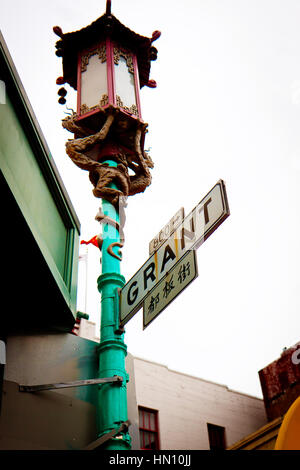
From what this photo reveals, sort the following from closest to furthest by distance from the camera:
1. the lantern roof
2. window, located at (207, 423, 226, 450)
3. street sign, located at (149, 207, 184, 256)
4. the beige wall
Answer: street sign, located at (149, 207, 184, 256) < the lantern roof < the beige wall < window, located at (207, 423, 226, 450)

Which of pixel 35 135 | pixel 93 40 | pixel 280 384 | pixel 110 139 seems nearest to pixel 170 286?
pixel 35 135

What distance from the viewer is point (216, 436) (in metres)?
23.2

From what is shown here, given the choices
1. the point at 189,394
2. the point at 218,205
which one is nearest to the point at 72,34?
the point at 218,205

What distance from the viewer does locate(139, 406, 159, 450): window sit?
2002 centimetres

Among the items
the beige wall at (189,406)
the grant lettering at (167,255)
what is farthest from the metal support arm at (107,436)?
the beige wall at (189,406)

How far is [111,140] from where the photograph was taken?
9477 mm

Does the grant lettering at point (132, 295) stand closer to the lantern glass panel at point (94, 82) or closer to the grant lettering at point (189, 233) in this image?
the grant lettering at point (189, 233)

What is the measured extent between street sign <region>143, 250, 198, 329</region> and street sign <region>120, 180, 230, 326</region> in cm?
8

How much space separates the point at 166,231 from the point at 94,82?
5099 mm

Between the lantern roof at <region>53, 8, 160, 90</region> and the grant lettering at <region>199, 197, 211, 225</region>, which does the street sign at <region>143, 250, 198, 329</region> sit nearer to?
the grant lettering at <region>199, 197, 211, 225</region>

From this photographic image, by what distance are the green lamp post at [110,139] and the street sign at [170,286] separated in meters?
1.02

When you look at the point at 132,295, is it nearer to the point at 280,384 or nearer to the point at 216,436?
the point at 216,436

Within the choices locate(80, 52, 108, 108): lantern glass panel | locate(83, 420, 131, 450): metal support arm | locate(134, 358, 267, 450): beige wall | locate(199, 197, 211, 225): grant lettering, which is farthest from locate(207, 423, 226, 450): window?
locate(199, 197, 211, 225): grant lettering
